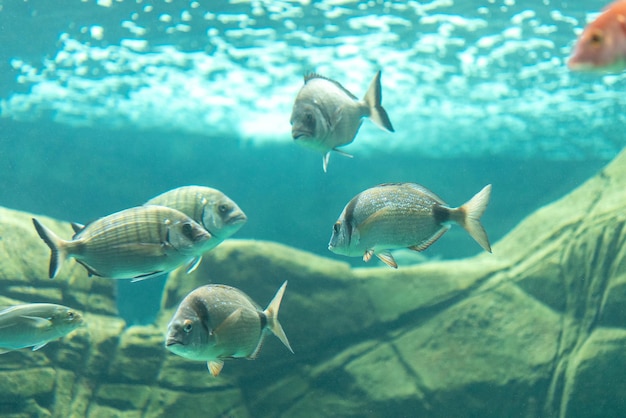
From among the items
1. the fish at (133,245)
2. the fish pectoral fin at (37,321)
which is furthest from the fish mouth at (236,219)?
the fish pectoral fin at (37,321)

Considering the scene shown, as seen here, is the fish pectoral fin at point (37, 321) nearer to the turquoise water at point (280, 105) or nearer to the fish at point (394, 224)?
the fish at point (394, 224)

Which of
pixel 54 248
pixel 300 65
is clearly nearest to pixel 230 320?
pixel 54 248

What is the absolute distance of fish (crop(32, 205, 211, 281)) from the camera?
363 cm

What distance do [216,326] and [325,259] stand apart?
472 centimetres

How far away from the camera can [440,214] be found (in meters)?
3.57

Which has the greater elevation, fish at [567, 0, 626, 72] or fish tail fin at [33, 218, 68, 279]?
fish at [567, 0, 626, 72]

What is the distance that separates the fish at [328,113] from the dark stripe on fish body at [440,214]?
72 cm

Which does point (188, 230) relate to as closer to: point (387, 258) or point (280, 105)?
point (387, 258)

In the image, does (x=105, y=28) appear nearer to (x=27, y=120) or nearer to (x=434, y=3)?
(x=434, y=3)

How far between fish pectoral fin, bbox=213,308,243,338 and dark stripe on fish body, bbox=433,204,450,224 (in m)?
1.76

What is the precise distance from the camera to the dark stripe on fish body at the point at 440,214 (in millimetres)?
3541

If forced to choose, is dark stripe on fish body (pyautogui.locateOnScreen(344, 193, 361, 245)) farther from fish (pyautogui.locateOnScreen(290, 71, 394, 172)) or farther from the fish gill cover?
the fish gill cover

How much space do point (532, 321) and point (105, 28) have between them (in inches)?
665

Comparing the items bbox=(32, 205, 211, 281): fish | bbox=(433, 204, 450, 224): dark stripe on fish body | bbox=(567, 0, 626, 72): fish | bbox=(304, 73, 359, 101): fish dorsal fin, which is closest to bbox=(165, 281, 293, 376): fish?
bbox=(32, 205, 211, 281): fish
